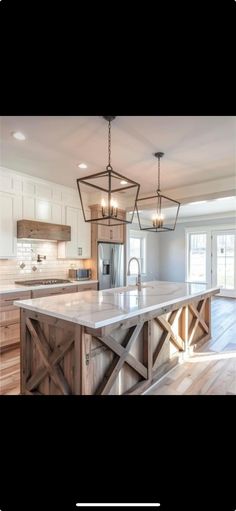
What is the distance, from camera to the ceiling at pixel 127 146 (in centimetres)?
210

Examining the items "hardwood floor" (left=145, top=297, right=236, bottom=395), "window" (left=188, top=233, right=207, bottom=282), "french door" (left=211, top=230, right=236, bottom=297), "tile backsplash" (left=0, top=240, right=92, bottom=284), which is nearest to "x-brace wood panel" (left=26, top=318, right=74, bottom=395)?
"hardwood floor" (left=145, top=297, right=236, bottom=395)

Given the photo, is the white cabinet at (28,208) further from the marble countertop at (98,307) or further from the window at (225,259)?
the window at (225,259)

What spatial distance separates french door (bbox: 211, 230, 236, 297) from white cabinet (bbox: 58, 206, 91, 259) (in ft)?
13.8

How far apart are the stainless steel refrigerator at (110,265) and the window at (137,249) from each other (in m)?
2.12

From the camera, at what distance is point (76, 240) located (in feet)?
14.2

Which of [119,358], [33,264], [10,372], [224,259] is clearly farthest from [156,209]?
[224,259]

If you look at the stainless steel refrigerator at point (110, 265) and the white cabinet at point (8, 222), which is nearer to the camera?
the white cabinet at point (8, 222)

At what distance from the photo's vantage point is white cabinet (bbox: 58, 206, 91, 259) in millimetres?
4195

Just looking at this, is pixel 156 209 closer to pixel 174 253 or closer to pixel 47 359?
pixel 47 359

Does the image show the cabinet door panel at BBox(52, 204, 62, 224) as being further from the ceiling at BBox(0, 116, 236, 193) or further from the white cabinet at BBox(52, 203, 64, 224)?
the ceiling at BBox(0, 116, 236, 193)

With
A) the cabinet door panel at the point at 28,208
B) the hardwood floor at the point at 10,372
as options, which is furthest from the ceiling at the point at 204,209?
the hardwood floor at the point at 10,372
